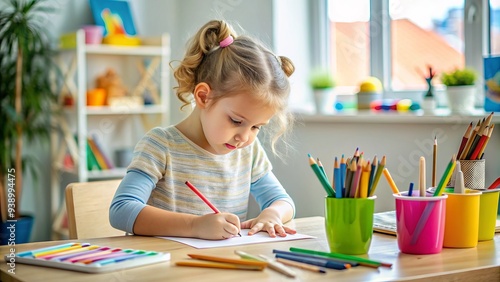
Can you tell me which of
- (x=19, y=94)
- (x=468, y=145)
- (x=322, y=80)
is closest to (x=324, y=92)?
(x=322, y=80)

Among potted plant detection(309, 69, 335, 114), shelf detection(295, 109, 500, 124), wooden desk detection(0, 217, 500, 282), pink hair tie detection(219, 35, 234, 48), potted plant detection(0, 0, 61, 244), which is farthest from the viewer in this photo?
potted plant detection(0, 0, 61, 244)

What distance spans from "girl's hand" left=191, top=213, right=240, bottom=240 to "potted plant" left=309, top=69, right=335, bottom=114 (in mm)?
1749

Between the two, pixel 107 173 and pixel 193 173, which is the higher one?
pixel 193 173

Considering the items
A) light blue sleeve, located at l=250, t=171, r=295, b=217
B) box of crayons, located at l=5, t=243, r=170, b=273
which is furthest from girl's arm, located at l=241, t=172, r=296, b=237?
box of crayons, located at l=5, t=243, r=170, b=273

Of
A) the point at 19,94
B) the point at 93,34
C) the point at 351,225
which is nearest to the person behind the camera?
the point at 351,225

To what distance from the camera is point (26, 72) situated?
3.60 meters

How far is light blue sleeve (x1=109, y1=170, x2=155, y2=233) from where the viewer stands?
1539mm

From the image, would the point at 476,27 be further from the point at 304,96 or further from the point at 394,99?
the point at 304,96

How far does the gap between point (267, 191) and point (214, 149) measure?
0.62 ft

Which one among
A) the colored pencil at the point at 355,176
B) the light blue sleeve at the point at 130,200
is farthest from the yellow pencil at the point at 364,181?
the light blue sleeve at the point at 130,200

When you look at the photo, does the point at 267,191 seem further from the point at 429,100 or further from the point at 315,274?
the point at 429,100

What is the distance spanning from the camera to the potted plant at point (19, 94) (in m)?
3.48

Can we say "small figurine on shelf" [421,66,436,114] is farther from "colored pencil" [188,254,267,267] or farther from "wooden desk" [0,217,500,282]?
"colored pencil" [188,254,267,267]

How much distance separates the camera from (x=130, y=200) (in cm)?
158
